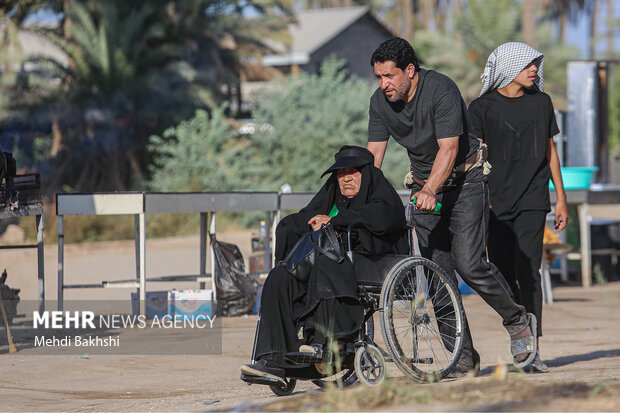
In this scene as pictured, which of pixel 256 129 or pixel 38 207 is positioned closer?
pixel 38 207

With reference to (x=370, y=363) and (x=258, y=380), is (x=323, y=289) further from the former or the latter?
(x=258, y=380)

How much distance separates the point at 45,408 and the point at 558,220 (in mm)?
3467

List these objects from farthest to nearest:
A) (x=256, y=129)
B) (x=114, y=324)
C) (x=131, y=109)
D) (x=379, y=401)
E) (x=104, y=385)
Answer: (x=131, y=109), (x=256, y=129), (x=114, y=324), (x=104, y=385), (x=379, y=401)

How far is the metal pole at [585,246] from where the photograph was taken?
12414mm

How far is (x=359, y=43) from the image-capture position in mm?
40188

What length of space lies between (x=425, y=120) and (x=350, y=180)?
A: 538mm

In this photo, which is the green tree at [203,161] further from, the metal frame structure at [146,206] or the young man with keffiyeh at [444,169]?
the young man with keffiyeh at [444,169]

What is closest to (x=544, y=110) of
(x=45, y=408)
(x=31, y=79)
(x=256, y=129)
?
(x=45, y=408)

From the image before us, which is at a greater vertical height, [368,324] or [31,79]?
[31,79]

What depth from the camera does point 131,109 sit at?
25.1 m

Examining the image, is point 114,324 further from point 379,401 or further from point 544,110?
point 379,401

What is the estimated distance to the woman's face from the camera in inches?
214

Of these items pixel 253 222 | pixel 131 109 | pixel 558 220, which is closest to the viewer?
pixel 558 220

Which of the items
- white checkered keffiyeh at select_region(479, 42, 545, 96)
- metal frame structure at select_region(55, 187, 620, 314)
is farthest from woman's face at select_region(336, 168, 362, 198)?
metal frame structure at select_region(55, 187, 620, 314)
